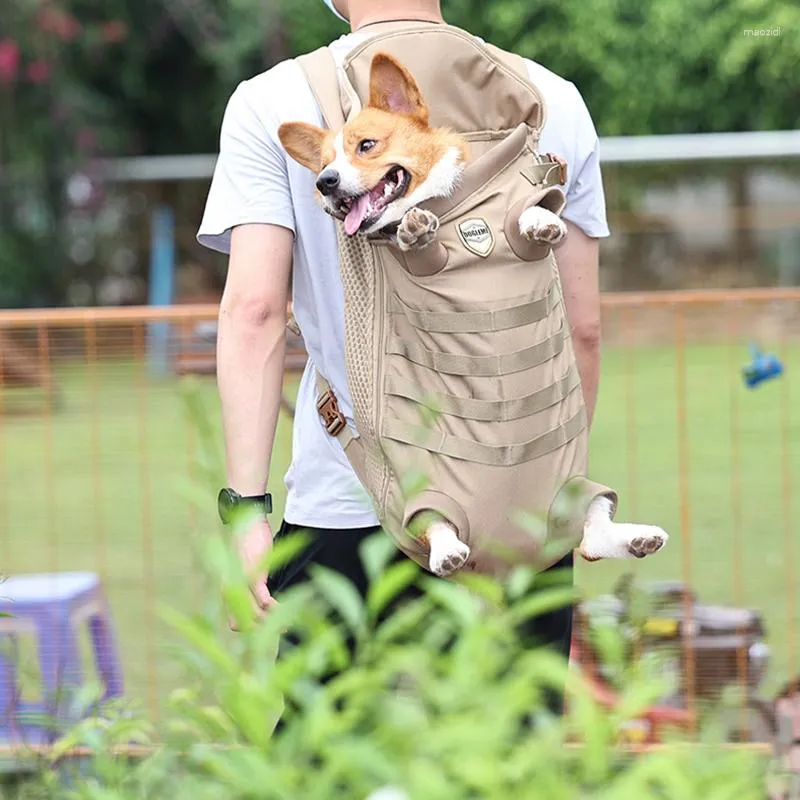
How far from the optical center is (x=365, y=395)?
2.30m

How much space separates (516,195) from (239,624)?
44.2 inches

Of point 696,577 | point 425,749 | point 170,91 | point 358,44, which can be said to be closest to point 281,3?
point 170,91

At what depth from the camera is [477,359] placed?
7.30ft

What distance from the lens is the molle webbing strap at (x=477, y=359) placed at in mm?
2227

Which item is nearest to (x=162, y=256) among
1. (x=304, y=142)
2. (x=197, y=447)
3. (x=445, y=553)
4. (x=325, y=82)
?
(x=197, y=447)

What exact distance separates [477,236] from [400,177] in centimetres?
13

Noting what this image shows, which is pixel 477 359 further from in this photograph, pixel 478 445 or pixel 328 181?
pixel 328 181

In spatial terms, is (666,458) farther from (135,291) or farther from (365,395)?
(135,291)

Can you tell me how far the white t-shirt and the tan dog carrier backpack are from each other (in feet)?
0.39

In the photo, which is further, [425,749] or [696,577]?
[696,577]

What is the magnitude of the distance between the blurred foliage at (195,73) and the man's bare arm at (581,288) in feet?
58.0

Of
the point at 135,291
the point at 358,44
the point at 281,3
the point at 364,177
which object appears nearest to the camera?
the point at 364,177

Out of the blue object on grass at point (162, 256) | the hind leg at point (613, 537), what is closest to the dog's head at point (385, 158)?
the hind leg at point (613, 537)

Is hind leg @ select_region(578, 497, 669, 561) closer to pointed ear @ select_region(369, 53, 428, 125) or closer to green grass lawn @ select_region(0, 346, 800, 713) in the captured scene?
pointed ear @ select_region(369, 53, 428, 125)
